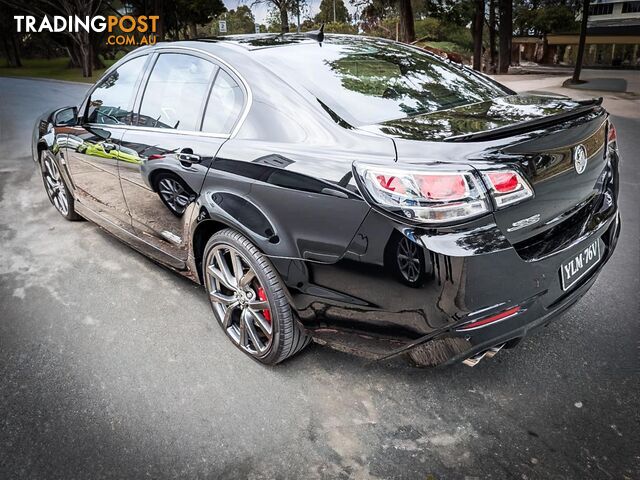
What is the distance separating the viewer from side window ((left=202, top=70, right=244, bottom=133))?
2648 millimetres

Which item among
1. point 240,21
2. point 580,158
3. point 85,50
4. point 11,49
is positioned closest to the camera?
point 580,158

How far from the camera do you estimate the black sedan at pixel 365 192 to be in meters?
1.91

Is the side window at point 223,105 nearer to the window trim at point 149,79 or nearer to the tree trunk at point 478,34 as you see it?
the window trim at point 149,79

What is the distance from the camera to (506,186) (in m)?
1.91

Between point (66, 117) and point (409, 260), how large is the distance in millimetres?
3815

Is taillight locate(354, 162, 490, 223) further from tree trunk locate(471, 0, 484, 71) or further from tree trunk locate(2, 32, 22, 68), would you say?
tree trunk locate(2, 32, 22, 68)

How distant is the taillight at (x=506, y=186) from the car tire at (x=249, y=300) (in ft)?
Result: 3.48

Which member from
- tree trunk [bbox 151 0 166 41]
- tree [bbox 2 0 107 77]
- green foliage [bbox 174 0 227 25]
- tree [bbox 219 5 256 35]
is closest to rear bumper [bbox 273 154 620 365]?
tree [bbox 2 0 107 77]

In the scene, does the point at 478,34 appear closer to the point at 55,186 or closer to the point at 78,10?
the point at 78,10

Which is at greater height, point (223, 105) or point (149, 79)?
point (149, 79)

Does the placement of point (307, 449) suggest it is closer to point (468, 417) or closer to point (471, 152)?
point (468, 417)

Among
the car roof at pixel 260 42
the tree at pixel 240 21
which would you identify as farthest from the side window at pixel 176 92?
the tree at pixel 240 21

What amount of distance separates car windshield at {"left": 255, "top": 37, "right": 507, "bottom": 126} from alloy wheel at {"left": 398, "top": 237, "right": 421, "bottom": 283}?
0.68 metres

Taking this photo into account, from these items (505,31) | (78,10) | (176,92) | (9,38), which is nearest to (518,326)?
(176,92)
